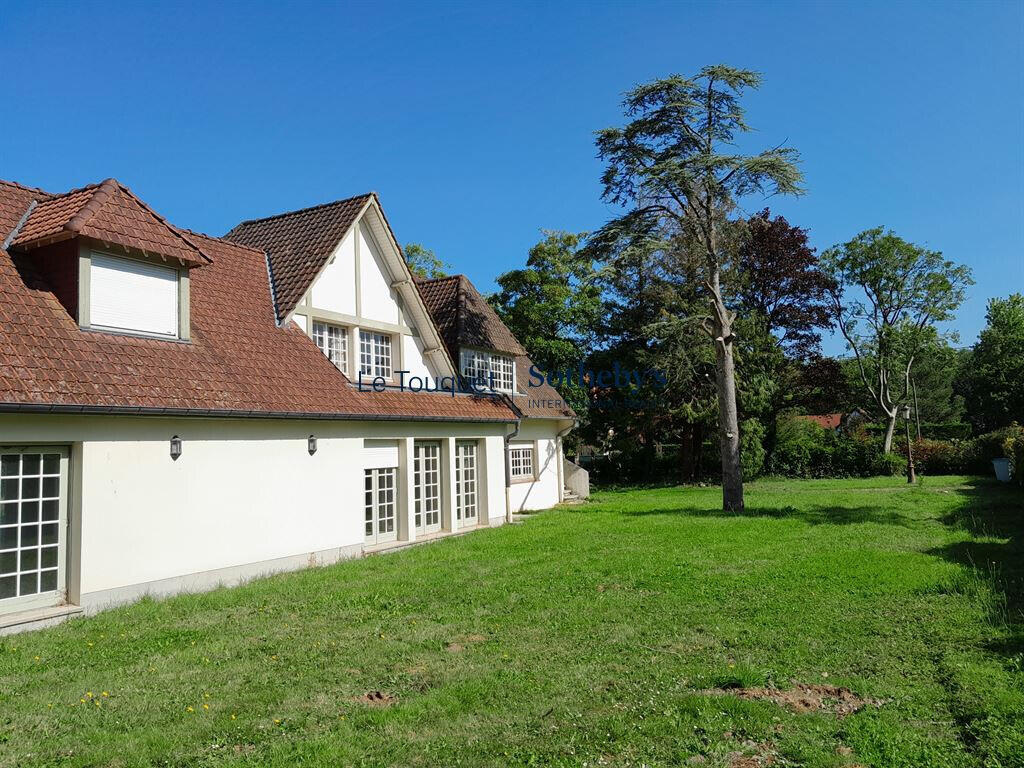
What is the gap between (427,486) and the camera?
17.1 m

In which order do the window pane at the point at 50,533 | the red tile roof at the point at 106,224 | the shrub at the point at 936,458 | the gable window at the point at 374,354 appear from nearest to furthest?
the window pane at the point at 50,533 < the red tile roof at the point at 106,224 < the gable window at the point at 374,354 < the shrub at the point at 936,458

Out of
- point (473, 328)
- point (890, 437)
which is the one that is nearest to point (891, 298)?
point (890, 437)

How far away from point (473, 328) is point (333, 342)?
626cm

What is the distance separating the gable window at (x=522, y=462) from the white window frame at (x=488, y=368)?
210 centimetres

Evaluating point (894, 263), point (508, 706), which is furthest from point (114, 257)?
point (894, 263)

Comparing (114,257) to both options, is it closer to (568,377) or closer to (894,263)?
(568,377)

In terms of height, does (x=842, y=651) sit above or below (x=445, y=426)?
below

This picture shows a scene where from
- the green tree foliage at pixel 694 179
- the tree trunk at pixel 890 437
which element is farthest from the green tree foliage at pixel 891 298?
the green tree foliage at pixel 694 179

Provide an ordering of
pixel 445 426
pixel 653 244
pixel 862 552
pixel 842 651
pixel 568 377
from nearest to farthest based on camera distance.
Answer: pixel 842 651
pixel 862 552
pixel 445 426
pixel 653 244
pixel 568 377

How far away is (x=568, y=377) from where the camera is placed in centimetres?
3559

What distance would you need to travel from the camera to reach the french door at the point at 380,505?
15.2m

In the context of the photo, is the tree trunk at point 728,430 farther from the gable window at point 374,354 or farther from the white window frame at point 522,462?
the gable window at point 374,354

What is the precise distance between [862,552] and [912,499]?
11683 millimetres

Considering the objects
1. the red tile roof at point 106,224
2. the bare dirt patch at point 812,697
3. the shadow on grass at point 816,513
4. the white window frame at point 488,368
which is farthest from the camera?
the white window frame at point 488,368
